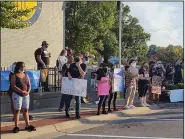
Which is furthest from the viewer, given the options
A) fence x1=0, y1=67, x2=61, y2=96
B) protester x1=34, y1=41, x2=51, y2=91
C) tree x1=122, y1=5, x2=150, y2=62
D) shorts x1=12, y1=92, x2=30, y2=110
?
tree x1=122, y1=5, x2=150, y2=62

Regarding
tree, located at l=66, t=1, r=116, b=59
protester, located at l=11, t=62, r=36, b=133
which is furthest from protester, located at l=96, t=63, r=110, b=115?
tree, located at l=66, t=1, r=116, b=59

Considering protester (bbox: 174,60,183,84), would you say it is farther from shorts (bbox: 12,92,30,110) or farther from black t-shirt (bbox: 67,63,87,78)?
shorts (bbox: 12,92,30,110)

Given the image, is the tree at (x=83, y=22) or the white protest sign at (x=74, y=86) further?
the tree at (x=83, y=22)

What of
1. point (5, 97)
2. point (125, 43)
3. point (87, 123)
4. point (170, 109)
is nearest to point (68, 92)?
point (87, 123)

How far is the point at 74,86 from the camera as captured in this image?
10766 mm

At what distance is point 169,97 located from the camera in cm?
1505

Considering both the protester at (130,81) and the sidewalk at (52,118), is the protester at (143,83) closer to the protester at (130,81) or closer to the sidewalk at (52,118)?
the sidewalk at (52,118)

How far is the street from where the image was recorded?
8.91m

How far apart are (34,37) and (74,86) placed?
9.31 meters

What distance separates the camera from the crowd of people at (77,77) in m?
8.92

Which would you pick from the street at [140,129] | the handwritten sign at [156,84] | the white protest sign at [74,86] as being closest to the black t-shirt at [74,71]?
the white protest sign at [74,86]

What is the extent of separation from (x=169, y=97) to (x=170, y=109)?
4.82ft

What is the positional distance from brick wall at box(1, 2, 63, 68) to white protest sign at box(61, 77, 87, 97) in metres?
7.75

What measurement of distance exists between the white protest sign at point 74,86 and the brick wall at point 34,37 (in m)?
7.75
